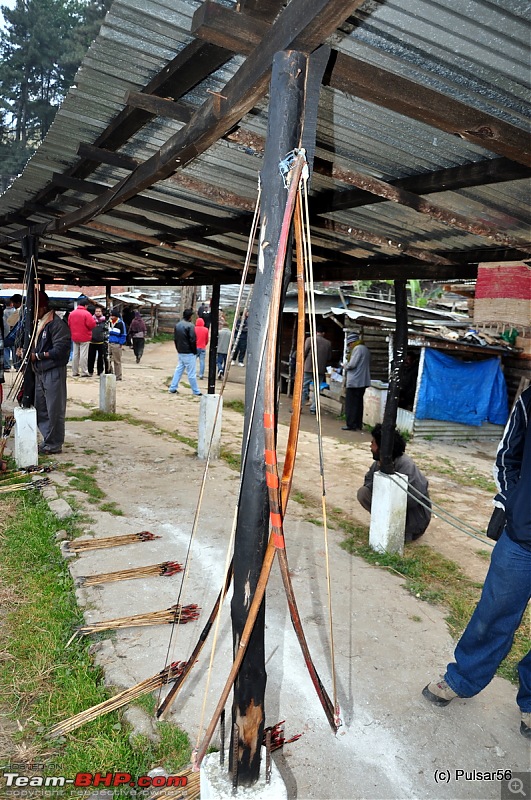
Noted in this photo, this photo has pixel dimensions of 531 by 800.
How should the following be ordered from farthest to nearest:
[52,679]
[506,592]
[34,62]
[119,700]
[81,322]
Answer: [34,62], [81,322], [52,679], [119,700], [506,592]

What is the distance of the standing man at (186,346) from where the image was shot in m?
13.3

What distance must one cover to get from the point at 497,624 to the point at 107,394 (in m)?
9.43

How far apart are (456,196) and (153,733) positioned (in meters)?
3.46

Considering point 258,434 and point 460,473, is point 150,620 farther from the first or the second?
point 460,473

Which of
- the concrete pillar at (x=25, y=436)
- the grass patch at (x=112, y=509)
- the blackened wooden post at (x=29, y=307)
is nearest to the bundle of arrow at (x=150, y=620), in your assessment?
the grass patch at (x=112, y=509)

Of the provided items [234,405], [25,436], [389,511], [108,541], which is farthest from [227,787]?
[234,405]

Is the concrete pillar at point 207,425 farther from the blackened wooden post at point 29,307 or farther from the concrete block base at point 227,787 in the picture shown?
the concrete block base at point 227,787

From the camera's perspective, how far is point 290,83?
6.05 feet

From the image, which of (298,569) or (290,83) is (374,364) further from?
(290,83)

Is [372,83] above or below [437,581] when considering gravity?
above

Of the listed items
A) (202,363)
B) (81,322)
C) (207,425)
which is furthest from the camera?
(202,363)

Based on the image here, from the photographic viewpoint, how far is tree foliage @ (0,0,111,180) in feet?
114

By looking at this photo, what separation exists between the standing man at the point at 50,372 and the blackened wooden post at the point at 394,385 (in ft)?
14.8

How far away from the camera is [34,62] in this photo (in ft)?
116
